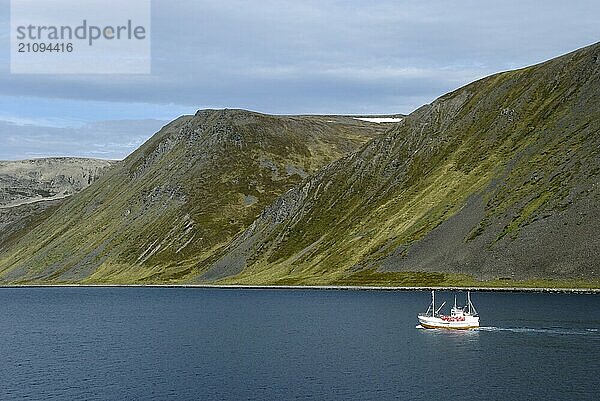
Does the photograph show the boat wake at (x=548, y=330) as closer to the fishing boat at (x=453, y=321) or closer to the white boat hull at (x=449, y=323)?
the white boat hull at (x=449, y=323)

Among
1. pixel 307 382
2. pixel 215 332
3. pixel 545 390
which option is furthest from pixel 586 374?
pixel 215 332

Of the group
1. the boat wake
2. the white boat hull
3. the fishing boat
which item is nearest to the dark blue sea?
the boat wake

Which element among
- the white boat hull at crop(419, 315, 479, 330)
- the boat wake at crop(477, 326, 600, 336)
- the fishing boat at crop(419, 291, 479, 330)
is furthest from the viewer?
the fishing boat at crop(419, 291, 479, 330)

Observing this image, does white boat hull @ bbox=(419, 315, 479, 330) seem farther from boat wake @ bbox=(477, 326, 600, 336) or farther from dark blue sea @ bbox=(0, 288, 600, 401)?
boat wake @ bbox=(477, 326, 600, 336)

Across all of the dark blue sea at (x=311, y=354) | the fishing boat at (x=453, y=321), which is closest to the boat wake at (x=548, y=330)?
the dark blue sea at (x=311, y=354)

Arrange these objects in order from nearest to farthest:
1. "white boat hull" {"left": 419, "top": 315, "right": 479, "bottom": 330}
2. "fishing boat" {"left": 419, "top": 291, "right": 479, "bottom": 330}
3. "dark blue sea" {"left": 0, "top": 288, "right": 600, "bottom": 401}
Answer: "dark blue sea" {"left": 0, "top": 288, "right": 600, "bottom": 401} → "white boat hull" {"left": 419, "top": 315, "right": 479, "bottom": 330} → "fishing boat" {"left": 419, "top": 291, "right": 479, "bottom": 330}

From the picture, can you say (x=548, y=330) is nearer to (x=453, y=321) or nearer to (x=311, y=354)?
(x=453, y=321)
